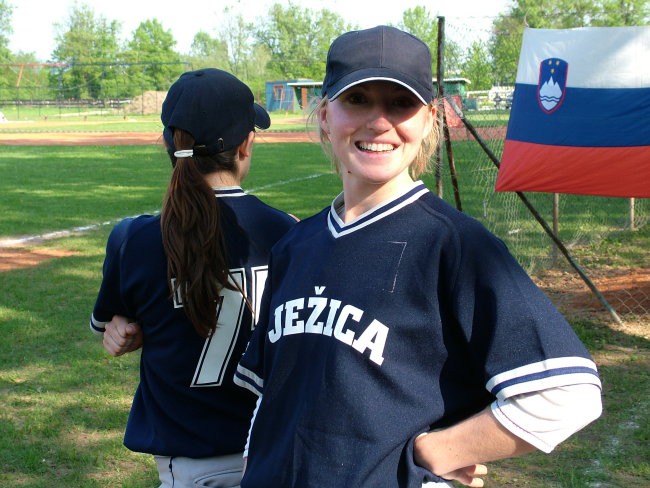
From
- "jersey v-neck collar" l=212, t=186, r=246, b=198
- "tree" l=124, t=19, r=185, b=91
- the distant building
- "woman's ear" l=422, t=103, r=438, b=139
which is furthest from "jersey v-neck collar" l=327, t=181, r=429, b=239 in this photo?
the distant building

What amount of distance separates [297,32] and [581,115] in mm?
76865

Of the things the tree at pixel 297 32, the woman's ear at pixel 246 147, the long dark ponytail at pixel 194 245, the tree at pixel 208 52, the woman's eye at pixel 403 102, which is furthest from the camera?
the tree at pixel 297 32

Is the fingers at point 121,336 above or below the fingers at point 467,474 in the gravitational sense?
above

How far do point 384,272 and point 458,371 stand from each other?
0.24 m

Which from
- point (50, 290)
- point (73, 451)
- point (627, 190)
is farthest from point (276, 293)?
point (50, 290)

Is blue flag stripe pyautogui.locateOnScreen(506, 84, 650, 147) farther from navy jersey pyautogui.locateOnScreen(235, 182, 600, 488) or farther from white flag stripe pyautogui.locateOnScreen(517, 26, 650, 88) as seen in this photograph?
navy jersey pyautogui.locateOnScreen(235, 182, 600, 488)

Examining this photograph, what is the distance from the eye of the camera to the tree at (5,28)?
251 ft

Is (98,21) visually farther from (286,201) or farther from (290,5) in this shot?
(286,201)

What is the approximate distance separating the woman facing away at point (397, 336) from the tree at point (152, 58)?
55666 millimetres

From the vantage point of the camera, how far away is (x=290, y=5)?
78.6 metres

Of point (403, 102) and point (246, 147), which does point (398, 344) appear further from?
point (246, 147)

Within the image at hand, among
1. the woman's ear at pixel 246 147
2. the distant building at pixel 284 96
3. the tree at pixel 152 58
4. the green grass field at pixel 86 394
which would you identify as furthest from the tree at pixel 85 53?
the woman's ear at pixel 246 147

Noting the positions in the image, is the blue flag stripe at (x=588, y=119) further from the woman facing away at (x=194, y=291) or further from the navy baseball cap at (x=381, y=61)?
the navy baseball cap at (x=381, y=61)

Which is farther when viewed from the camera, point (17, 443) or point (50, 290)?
point (50, 290)
